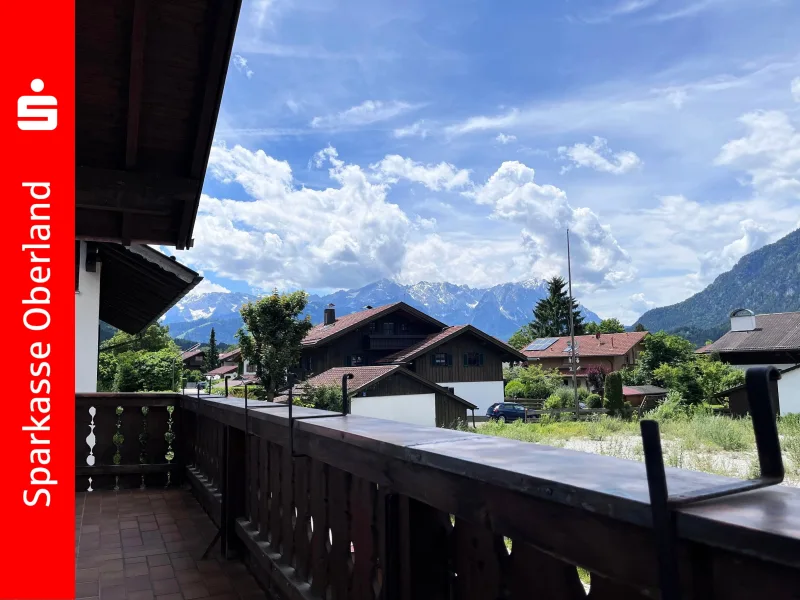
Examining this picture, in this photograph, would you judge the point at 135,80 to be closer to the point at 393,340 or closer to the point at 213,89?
the point at 213,89

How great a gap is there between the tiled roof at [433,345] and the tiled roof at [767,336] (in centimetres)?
1231

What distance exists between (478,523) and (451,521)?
254 mm

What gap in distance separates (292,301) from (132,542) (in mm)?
20371

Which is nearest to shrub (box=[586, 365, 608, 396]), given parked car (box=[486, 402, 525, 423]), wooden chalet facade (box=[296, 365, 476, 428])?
parked car (box=[486, 402, 525, 423])

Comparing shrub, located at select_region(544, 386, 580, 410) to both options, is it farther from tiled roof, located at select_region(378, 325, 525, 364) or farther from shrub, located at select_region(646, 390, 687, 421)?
shrub, located at select_region(646, 390, 687, 421)

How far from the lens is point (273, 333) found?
933 inches

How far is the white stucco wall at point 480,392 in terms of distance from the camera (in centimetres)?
3020

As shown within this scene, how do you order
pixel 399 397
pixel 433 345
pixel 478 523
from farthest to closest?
pixel 433 345
pixel 399 397
pixel 478 523

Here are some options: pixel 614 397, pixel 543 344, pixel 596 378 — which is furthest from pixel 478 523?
pixel 543 344

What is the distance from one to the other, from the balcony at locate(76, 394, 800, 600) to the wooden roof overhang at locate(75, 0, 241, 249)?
60.6 inches

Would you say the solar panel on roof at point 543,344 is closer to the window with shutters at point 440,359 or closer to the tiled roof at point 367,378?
the window with shutters at point 440,359

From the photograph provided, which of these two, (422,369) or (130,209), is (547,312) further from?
(130,209)

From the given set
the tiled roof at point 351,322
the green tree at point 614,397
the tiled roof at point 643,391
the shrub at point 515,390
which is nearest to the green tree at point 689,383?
the green tree at point 614,397

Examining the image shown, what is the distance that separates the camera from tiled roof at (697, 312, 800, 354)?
3025 cm
